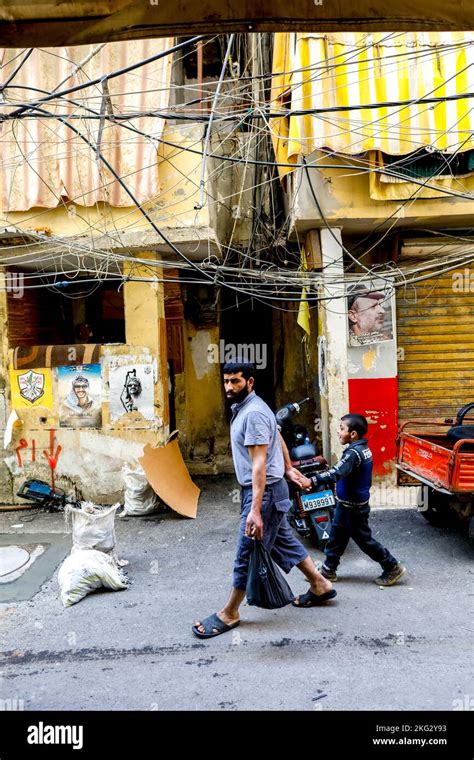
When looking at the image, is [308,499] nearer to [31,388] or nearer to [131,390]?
[131,390]

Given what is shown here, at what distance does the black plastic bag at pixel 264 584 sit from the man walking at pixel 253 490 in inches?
3.4

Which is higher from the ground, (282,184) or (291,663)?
(282,184)

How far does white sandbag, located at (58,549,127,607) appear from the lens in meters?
4.79

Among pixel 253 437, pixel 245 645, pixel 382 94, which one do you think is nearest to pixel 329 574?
pixel 245 645

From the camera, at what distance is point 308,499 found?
5.58 metres

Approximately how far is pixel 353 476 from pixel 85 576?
2.41m

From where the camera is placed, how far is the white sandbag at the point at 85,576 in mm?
4789

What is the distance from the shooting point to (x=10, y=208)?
276 inches

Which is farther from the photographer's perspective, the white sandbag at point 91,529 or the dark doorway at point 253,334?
the dark doorway at point 253,334

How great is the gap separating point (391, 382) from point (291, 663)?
4.63 m

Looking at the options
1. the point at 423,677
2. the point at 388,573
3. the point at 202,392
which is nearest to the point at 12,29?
the point at 423,677

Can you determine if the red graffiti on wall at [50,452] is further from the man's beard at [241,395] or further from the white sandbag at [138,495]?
the man's beard at [241,395]

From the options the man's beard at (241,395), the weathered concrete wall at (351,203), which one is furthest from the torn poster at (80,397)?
the man's beard at (241,395)
